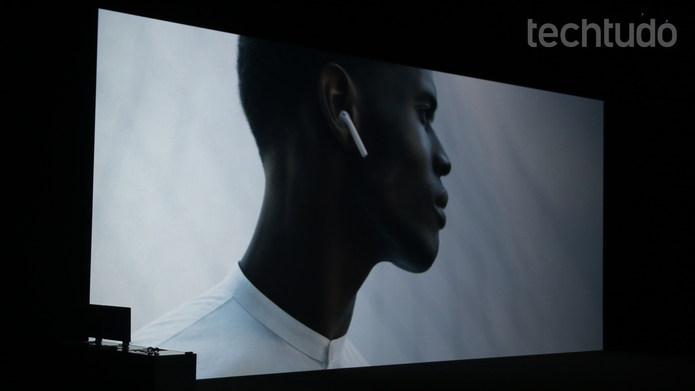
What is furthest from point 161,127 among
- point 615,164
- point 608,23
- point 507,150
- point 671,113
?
point 671,113

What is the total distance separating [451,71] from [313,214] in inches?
95.4

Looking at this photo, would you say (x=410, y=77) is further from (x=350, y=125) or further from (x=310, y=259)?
(x=310, y=259)

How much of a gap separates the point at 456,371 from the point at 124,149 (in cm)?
353

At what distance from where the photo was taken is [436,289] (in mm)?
6680

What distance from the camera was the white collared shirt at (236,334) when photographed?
5227mm

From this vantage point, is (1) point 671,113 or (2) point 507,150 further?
(1) point 671,113

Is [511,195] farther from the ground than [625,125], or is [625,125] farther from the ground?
[625,125]

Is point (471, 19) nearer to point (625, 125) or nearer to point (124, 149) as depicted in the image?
point (625, 125)

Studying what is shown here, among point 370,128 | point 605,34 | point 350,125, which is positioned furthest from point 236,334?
point 605,34

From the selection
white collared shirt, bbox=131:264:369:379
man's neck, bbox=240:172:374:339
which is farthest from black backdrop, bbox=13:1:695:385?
man's neck, bbox=240:172:374:339

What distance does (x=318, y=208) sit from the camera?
5.95 m

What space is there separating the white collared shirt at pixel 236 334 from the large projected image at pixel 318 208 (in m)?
0.01

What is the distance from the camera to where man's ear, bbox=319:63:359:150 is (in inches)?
238

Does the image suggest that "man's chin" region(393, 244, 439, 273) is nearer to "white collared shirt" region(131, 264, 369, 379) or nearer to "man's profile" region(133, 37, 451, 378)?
"man's profile" region(133, 37, 451, 378)
